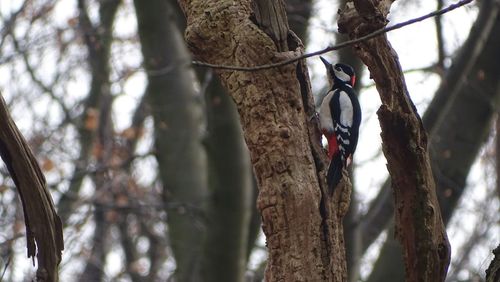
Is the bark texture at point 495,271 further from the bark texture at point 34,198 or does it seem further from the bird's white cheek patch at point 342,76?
the bird's white cheek patch at point 342,76

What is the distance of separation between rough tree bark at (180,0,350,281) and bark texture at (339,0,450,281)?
0.36 metres

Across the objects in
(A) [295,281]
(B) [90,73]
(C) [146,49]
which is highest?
(B) [90,73]

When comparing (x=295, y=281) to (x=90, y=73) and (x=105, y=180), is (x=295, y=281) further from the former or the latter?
(x=90, y=73)

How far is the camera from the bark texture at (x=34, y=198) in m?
3.21

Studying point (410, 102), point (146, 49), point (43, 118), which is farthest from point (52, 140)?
point (410, 102)

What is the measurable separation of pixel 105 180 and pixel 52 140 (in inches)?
49.6

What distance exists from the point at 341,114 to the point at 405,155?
2308mm

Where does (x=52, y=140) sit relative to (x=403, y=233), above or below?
above

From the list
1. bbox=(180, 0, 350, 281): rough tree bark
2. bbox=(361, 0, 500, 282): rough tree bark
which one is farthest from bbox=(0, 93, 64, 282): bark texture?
bbox=(361, 0, 500, 282): rough tree bark

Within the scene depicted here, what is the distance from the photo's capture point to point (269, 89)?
439cm

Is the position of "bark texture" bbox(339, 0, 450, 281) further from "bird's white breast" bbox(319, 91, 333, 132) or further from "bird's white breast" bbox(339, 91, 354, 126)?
"bird's white breast" bbox(339, 91, 354, 126)

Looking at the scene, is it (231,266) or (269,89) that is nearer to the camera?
(269,89)

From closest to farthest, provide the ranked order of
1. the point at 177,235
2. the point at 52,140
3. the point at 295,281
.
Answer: the point at 295,281
the point at 177,235
the point at 52,140

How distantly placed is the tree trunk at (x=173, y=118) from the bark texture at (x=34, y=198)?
5.42 m
